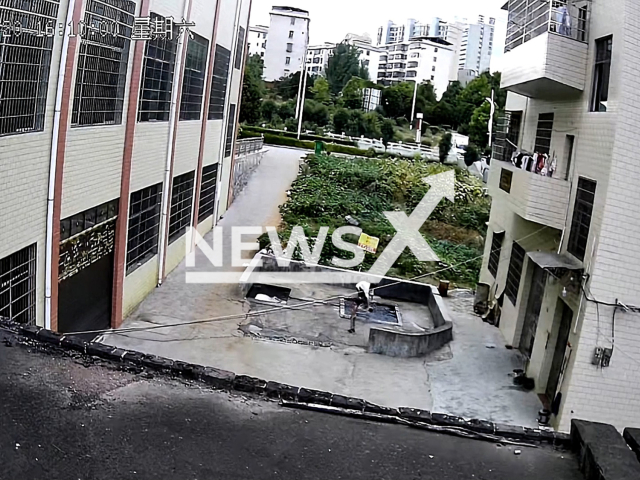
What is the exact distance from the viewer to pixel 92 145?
9.73 meters

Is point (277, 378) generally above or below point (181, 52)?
below

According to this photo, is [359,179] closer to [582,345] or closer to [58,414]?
[582,345]

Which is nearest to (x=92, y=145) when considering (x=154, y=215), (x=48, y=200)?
(x=48, y=200)

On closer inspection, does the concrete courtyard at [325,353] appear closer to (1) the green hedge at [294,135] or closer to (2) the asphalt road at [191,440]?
(2) the asphalt road at [191,440]

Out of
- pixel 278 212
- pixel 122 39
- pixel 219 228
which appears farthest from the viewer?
pixel 278 212

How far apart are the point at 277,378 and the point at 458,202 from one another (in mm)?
18609

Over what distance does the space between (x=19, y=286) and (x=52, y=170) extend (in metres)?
1.39

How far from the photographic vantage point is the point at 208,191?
19594 millimetres

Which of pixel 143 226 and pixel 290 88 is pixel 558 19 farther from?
pixel 290 88

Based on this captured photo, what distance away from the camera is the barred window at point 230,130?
69.9ft

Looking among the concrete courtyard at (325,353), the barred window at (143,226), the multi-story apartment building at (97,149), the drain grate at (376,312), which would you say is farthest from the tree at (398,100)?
the barred window at (143,226)

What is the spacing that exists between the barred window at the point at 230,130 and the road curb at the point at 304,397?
634 inches

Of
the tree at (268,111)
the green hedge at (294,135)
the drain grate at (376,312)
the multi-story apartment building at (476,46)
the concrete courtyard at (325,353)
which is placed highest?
the multi-story apartment building at (476,46)

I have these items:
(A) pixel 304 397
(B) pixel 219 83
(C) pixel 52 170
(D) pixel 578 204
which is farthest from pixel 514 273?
(A) pixel 304 397
